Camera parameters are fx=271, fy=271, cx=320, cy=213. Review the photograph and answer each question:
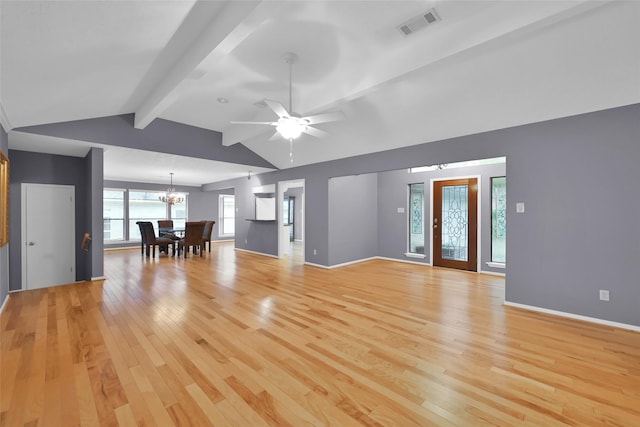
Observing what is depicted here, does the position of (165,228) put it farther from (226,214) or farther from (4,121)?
(4,121)

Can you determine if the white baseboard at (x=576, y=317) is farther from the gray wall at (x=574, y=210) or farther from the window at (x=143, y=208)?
the window at (x=143, y=208)

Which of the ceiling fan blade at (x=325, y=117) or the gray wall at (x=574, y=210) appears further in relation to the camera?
the ceiling fan blade at (x=325, y=117)

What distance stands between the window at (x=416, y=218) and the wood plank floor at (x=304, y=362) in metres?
2.59

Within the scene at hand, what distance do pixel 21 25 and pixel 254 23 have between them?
1.53 metres

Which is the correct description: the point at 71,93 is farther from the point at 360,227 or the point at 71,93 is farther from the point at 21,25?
the point at 360,227

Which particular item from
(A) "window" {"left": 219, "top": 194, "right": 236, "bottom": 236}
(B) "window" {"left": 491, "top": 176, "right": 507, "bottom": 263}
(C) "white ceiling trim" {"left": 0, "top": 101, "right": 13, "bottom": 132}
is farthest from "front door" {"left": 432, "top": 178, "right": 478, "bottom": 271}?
(A) "window" {"left": 219, "top": 194, "right": 236, "bottom": 236}

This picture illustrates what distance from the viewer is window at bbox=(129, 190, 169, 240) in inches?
373

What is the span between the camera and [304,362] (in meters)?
2.28

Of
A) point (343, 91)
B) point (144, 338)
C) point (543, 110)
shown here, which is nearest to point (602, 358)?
point (543, 110)

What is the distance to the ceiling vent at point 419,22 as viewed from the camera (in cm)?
232

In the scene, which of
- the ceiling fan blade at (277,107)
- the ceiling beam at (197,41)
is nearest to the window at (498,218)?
the ceiling fan blade at (277,107)

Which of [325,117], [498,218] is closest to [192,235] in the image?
[325,117]

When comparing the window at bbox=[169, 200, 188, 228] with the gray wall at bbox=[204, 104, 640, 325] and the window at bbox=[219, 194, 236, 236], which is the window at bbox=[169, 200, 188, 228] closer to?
the window at bbox=[219, 194, 236, 236]

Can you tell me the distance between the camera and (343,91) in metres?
3.47
